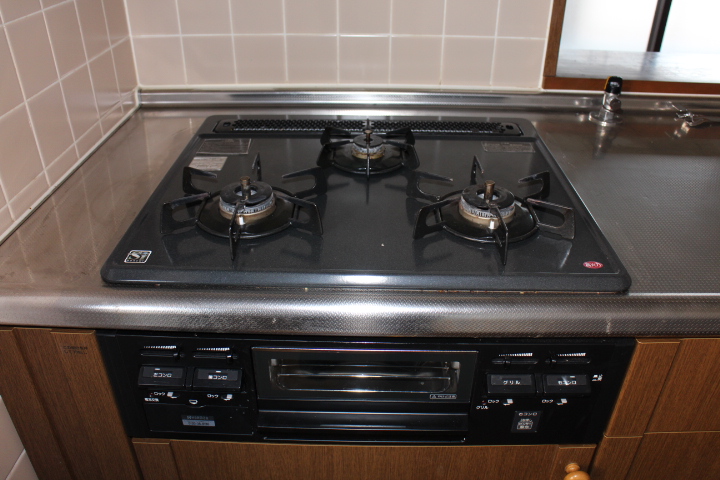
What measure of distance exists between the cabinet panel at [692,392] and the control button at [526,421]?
Answer: 176 mm

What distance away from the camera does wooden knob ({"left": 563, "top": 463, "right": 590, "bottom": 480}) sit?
84cm

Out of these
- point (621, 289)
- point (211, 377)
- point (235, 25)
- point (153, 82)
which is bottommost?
point (211, 377)

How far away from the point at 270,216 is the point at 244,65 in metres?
0.56

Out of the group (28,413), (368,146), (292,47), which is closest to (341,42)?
(292,47)

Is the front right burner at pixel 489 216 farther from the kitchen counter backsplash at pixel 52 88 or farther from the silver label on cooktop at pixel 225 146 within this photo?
the kitchen counter backsplash at pixel 52 88

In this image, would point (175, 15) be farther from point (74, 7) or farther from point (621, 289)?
point (621, 289)

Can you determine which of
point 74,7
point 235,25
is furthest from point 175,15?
point 74,7

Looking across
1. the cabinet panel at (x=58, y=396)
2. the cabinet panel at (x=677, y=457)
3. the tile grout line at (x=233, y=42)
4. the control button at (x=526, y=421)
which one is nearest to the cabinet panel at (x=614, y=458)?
the cabinet panel at (x=677, y=457)

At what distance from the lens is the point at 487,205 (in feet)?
2.77

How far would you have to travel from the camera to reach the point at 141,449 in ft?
2.85

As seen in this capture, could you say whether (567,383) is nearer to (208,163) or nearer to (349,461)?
(349,461)

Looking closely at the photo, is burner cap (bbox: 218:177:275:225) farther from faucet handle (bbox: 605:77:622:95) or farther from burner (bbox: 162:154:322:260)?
faucet handle (bbox: 605:77:622:95)

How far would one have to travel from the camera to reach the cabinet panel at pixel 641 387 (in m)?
0.76

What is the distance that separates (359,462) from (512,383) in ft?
0.89
